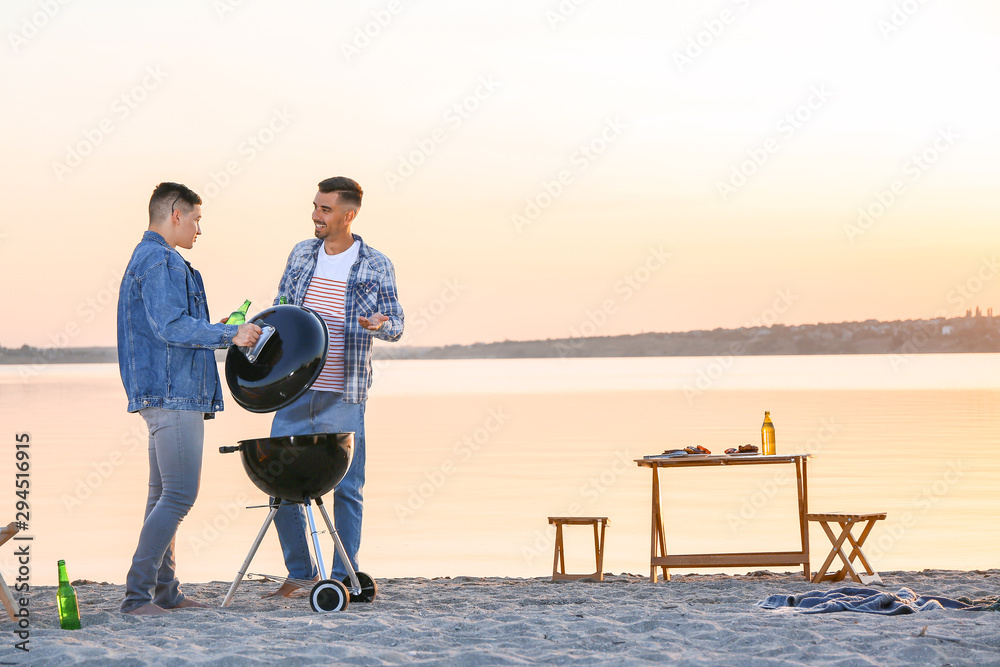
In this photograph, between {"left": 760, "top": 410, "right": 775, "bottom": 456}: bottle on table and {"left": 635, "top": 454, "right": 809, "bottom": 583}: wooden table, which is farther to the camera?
{"left": 760, "top": 410, "right": 775, "bottom": 456}: bottle on table

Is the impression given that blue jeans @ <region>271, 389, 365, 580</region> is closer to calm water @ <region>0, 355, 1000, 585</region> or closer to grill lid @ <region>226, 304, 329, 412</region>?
grill lid @ <region>226, 304, 329, 412</region>

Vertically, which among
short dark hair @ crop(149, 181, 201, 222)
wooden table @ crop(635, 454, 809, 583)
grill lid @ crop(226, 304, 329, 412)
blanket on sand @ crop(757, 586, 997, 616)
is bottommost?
blanket on sand @ crop(757, 586, 997, 616)

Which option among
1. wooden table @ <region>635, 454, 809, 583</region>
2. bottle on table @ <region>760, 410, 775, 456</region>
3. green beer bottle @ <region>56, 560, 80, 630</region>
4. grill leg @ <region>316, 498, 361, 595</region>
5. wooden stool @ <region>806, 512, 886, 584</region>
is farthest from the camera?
bottle on table @ <region>760, 410, 775, 456</region>

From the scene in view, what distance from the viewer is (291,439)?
470 centimetres

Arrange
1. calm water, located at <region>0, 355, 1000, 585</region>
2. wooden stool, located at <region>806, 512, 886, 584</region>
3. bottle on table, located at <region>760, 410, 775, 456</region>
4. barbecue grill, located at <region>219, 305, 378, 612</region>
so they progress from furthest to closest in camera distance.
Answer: calm water, located at <region>0, 355, 1000, 585</region>, bottle on table, located at <region>760, 410, 775, 456</region>, wooden stool, located at <region>806, 512, 886, 584</region>, barbecue grill, located at <region>219, 305, 378, 612</region>

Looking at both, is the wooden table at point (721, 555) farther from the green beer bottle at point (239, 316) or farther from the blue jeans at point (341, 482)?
the green beer bottle at point (239, 316)

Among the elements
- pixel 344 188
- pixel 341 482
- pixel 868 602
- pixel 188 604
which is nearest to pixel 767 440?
pixel 868 602

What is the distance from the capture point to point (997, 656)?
3.59 m

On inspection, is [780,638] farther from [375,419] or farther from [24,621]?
[375,419]

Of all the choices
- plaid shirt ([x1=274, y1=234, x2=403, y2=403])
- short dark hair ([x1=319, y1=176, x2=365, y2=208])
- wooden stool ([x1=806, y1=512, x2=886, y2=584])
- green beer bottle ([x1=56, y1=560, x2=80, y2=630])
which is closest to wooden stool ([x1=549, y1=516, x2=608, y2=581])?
wooden stool ([x1=806, y1=512, x2=886, y2=584])

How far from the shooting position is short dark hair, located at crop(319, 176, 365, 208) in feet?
17.3

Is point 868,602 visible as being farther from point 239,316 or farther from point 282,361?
point 239,316

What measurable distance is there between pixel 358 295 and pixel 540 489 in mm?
5264

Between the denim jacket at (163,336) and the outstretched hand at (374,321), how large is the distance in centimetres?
58
